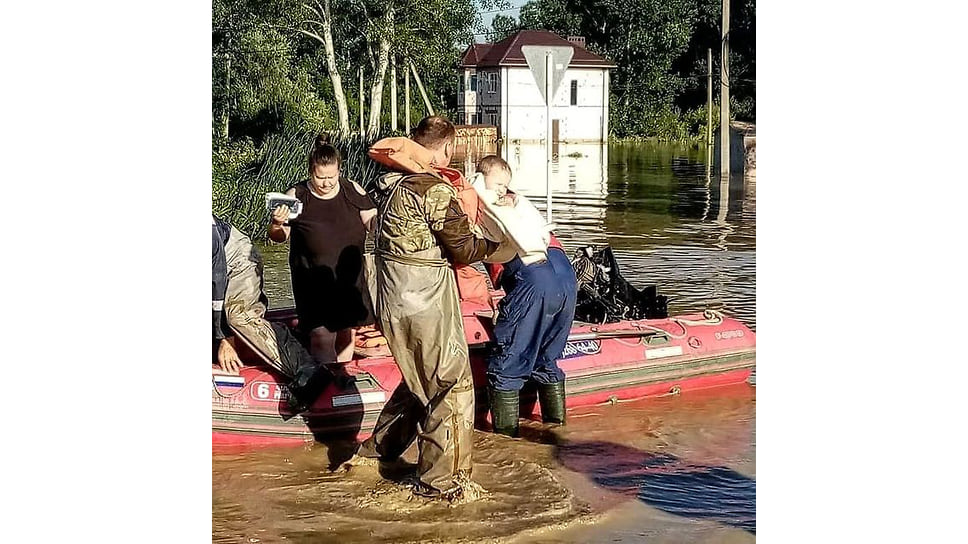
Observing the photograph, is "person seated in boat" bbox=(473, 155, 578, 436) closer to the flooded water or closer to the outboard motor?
the flooded water

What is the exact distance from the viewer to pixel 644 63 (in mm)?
12383

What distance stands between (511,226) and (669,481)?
1.32 metres

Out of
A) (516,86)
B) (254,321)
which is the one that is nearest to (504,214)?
(254,321)

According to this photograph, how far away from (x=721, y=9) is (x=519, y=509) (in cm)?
1118

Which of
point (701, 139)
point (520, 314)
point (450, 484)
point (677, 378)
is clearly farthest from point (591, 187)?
point (450, 484)

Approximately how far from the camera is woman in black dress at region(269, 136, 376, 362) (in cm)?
624

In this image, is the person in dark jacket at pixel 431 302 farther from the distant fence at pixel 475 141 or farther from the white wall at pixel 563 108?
the white wall at pixel 563 108

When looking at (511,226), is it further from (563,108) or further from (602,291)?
(563,108)

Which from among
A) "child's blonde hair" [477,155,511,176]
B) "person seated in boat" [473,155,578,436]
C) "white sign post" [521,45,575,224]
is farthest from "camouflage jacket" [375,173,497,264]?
"white sign post" [521,45,575,224]

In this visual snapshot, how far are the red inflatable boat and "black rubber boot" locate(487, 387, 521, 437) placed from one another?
248 millimetres

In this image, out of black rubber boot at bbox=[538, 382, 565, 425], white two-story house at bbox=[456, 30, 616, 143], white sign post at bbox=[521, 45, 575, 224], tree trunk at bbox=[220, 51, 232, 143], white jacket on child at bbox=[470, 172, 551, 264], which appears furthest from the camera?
tree trunk at bbox=[220, 51, 232, 143]

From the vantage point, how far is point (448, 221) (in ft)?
16.4

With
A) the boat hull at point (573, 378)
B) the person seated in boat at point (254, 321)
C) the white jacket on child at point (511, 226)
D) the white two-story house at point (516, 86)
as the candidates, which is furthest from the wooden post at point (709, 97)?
the person seated in boat at point (254, 321)

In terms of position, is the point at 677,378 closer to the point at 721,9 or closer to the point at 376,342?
the point at 376,342
